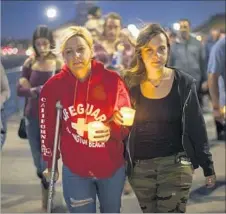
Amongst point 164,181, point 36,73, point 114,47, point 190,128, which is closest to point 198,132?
point 190,128

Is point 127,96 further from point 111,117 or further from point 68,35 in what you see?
point 68,35

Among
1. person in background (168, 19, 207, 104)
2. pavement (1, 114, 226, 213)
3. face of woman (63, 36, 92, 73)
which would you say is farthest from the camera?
person in background (168, 19, 207, 104)

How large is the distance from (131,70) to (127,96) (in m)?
0.22

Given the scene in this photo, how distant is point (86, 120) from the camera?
9.98ft

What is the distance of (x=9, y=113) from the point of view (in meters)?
10.9

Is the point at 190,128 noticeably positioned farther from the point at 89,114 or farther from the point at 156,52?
the point at 89,114

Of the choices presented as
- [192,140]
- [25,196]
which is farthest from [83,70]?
[25,196]

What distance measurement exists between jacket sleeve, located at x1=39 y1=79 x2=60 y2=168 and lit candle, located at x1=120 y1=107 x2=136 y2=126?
0.48 metres

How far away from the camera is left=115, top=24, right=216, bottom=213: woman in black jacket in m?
3.08

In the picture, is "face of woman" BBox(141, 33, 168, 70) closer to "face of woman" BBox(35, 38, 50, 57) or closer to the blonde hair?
the blonde hair

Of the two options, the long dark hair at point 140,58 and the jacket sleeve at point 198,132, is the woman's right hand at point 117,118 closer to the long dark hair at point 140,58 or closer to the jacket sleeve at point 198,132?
the long dark hair at point 140,58

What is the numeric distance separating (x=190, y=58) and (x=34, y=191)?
3.00m

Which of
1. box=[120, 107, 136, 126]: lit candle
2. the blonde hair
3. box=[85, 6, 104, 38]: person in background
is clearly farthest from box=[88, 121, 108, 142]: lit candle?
box=[85, 6, 104, 38]: person in background

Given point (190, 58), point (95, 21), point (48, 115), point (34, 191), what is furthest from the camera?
point (190, 58)
